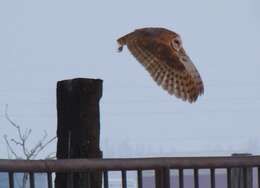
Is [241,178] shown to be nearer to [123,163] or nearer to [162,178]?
[162,178]

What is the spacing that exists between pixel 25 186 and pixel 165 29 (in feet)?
5.65

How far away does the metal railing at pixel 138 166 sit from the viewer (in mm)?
1638

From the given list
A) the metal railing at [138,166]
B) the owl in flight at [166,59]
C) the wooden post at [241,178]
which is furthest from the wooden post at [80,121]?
the owl in flight at [166,59]

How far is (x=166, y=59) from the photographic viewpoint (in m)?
3.64

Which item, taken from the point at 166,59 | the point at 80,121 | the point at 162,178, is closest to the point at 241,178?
the point at 162,178

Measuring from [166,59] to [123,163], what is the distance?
6.63 ft

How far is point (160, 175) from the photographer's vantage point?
1.76m

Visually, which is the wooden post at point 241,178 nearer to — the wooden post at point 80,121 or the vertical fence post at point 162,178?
the vertical fence post at point 162,178

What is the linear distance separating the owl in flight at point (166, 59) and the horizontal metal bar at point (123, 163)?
72.6 inches

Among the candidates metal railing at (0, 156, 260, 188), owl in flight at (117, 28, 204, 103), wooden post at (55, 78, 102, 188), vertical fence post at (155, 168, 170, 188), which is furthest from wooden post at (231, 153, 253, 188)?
owl in flight at (117, 28, 204, 103)

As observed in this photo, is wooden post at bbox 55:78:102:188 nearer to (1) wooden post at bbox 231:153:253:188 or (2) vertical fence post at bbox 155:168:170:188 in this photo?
(2) vertical fence post at bbox 155:168:170:188

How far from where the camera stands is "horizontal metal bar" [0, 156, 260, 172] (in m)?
1.62

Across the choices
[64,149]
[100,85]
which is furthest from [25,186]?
[100,85]

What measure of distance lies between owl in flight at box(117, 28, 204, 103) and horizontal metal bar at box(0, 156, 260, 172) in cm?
184
